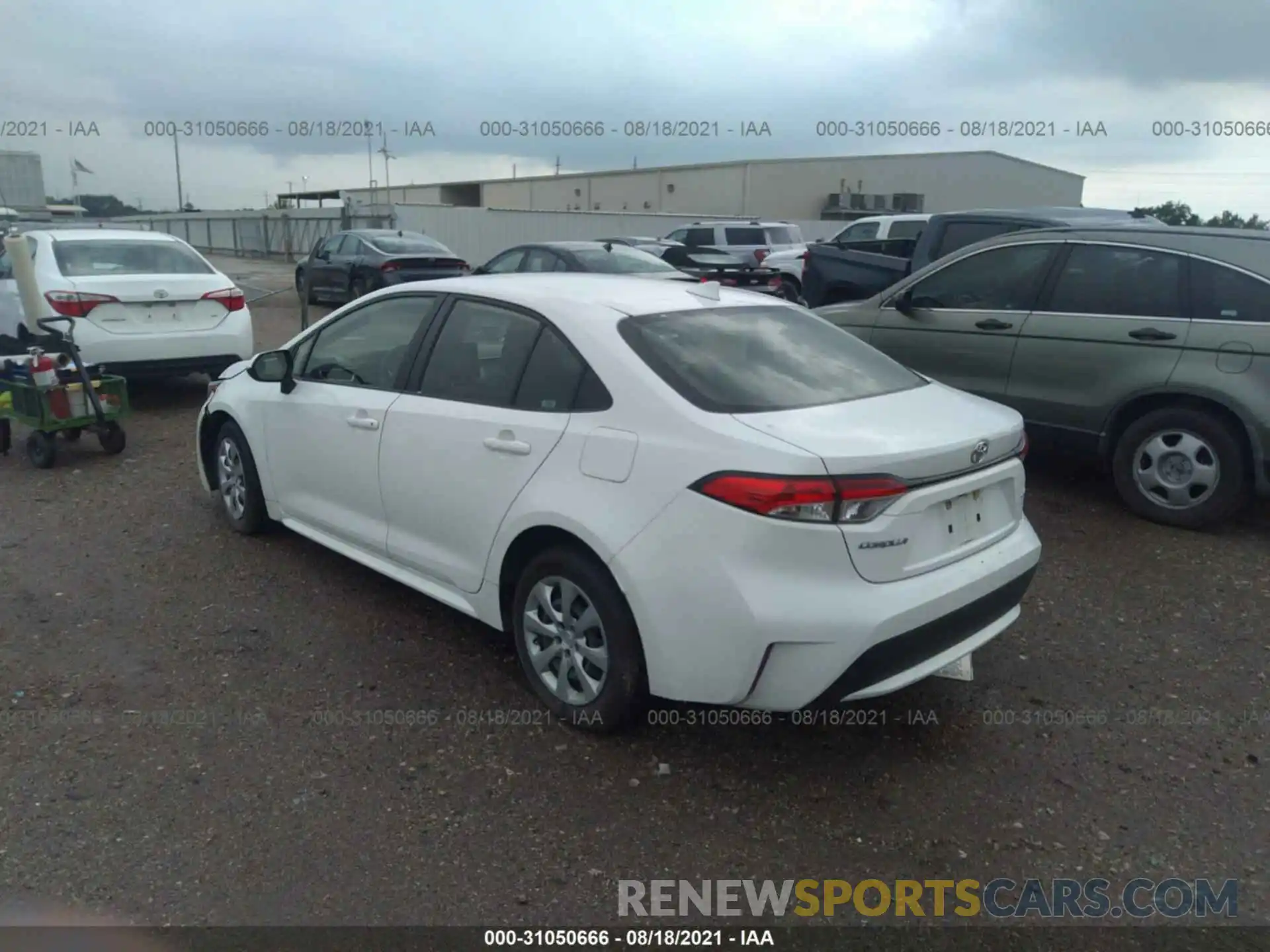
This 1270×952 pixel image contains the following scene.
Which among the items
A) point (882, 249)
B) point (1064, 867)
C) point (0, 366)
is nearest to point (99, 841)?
point (1064, 867)

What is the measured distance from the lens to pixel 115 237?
9.20 metres

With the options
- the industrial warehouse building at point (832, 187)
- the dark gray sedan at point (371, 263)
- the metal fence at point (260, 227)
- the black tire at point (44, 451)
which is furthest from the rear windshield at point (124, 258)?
the industrial warehouse building at point (832, 187)

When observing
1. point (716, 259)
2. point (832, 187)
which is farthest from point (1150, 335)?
point (832, 187)

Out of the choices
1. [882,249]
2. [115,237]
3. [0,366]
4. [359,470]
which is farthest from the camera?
[882,249]

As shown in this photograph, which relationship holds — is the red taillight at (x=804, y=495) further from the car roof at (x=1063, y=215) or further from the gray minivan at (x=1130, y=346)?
the car roof at (x=1063, y=215)

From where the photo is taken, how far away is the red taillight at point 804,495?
9.93 ft

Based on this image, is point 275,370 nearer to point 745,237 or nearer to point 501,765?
point 501,765

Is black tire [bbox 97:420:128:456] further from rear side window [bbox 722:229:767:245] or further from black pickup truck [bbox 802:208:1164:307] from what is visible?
rear side window [bbox 722:229:767:245]

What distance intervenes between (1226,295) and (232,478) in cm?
584

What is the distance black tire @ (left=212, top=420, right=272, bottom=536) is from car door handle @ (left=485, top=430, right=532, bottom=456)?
2216 mm

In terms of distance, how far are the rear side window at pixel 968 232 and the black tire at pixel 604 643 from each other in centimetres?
655

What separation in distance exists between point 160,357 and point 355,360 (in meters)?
4.70

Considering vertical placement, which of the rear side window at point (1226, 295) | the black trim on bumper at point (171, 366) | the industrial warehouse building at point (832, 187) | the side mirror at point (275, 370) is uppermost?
the industrial warehouse building at point (832, 187)

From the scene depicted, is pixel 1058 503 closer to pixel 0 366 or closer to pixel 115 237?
pixel 0 366
